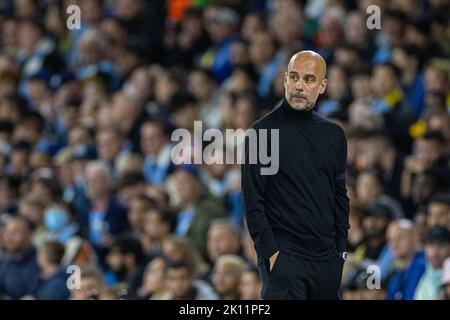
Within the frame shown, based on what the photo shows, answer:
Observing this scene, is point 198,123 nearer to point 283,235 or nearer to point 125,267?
point 125,267

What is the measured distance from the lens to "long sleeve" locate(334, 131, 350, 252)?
534cm

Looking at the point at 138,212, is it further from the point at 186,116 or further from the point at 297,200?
the point at 297,200

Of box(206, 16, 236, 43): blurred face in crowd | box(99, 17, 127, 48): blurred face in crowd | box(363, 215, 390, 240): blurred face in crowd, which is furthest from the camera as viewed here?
box(99, 17, 127, 48): blurred face in crowd

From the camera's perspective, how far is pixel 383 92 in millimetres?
9688

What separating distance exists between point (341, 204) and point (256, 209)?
0.43 meters

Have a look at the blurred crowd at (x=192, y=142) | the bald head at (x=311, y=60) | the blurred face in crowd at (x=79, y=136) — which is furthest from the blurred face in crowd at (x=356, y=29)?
the bald head at (x=311, y=60)

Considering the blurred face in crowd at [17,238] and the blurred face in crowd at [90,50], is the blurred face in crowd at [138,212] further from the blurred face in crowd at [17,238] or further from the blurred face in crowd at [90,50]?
the blurred face in crowd at [90,50]

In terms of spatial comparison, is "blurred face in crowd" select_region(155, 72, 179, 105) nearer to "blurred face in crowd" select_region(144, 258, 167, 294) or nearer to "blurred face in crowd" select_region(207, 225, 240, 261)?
"blurred face in crowd" select_region(207, 225, 240, 261)

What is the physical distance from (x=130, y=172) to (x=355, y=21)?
7.27 feet

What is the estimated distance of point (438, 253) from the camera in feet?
24.5

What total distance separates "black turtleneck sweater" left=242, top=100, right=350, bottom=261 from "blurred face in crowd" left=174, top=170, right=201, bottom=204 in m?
4.21

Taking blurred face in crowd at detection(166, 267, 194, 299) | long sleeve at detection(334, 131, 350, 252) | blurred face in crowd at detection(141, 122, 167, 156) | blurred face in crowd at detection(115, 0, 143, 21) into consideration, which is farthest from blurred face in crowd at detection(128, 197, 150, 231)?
long sleeve at detection(334, 131, 350, 252)

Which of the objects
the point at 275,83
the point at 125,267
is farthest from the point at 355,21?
the point at 125,267
